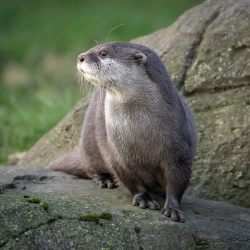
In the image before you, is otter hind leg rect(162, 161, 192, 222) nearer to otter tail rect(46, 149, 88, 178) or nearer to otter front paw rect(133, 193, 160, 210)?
otter front paw rect(133, 193, 160, 210)

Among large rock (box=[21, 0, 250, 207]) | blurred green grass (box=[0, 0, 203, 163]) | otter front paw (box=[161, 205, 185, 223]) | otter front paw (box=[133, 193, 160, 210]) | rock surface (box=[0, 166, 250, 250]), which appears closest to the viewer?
rock surface (box=[0, 166, 250, 250])

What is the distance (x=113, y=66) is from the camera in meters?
3.62

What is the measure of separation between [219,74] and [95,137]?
1.28 metres

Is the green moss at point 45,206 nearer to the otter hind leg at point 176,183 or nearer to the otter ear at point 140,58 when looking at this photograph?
the otter hind leg at point 176,183

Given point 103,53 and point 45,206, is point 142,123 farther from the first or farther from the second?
point 45,206

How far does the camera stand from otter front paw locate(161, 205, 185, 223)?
10.8 ft

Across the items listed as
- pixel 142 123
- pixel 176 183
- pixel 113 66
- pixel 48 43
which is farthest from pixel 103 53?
pixel 48 43

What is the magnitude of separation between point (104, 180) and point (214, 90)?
4.47ft

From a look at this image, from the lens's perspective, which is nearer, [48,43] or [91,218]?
[91,218]

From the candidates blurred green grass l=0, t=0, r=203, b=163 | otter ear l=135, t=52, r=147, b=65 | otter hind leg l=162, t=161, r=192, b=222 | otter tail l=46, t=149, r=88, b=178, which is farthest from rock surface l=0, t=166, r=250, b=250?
blurred green grass l=0, t=0, r=203, b=163

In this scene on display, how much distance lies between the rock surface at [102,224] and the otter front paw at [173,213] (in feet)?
0.14

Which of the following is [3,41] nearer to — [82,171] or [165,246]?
[82,171]

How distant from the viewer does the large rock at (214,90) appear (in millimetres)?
4445

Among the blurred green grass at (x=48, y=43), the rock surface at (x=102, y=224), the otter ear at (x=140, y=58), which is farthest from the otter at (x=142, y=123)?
the blurred green grass at (x=48, y=43)
